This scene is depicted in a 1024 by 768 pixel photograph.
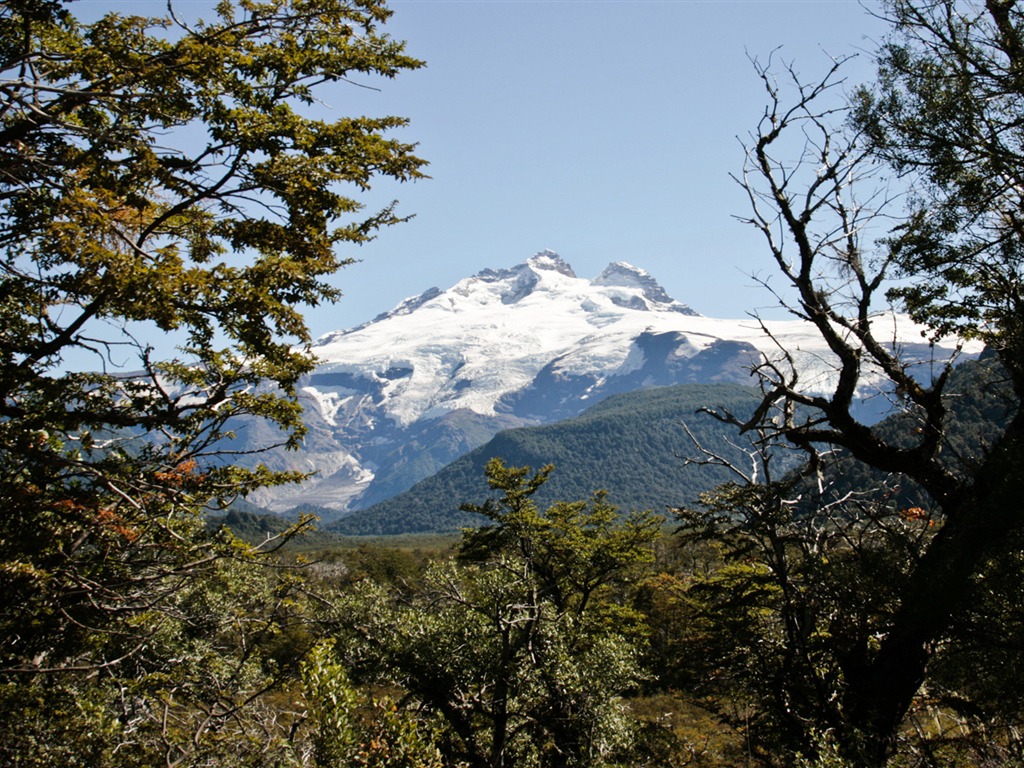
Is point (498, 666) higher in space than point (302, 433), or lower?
lower

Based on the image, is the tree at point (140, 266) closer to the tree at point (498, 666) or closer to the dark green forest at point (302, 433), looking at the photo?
the dark green forest at point (302, 433)

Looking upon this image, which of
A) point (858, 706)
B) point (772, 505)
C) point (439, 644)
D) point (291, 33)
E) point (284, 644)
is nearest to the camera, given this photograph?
point (291, 33)

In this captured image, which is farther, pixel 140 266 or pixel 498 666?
pixel 498 666

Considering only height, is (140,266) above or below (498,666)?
above

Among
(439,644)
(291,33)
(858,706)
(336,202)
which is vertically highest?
(291,33)

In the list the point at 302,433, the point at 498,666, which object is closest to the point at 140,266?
the point at 302,433

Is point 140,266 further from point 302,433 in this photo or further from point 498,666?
point 498,666

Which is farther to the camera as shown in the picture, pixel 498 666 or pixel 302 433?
pixel 498 666

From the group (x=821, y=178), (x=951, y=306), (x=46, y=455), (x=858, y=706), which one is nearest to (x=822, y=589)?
(x=858, y=706)

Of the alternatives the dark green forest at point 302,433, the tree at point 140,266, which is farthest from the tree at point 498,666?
the tree at point 140,266

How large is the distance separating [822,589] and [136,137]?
9.82 meters

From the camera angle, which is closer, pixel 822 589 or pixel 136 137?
pixel 136 137

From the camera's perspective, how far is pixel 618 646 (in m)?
11.9

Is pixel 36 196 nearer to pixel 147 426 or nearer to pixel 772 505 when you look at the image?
pixel 147 426
